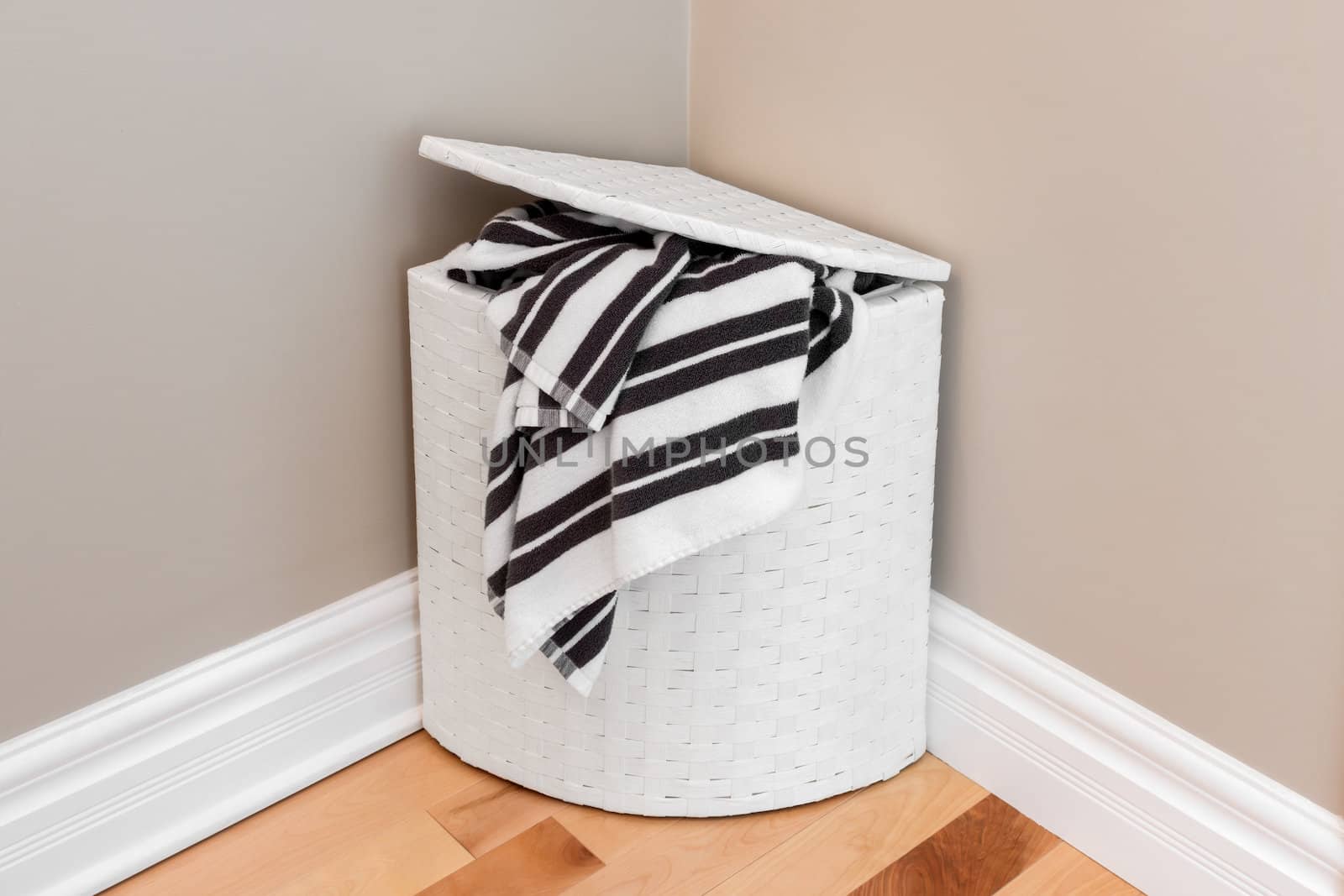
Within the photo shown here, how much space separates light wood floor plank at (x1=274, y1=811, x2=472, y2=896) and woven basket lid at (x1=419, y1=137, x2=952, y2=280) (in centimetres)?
60

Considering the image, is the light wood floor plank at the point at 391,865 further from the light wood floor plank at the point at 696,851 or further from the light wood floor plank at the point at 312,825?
the light wood floor plank at the point at 696,851

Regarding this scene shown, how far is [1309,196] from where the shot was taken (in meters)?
0.91

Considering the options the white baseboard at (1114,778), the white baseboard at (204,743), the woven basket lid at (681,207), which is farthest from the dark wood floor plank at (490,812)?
the woven basket lid at (681,207)

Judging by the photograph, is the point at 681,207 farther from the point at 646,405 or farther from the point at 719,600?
the point at 719,600

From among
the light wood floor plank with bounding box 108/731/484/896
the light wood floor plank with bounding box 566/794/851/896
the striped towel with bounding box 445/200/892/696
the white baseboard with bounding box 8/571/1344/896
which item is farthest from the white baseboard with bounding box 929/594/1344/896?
the light wood floor plank with bounding box 108/731/484/896

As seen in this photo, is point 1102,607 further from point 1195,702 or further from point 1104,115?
point 1104,115

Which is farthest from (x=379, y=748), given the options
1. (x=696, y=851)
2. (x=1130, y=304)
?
(x=1130, y=304)

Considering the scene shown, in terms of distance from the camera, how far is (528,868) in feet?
3.82

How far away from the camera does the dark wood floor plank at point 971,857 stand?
45.0 inches

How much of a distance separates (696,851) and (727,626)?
221 millimetres

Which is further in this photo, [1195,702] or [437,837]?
[437,837]

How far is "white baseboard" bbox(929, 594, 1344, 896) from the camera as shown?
1035 mm

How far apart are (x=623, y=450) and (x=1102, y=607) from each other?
0.46 metres

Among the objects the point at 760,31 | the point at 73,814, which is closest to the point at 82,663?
the point at 73,814
